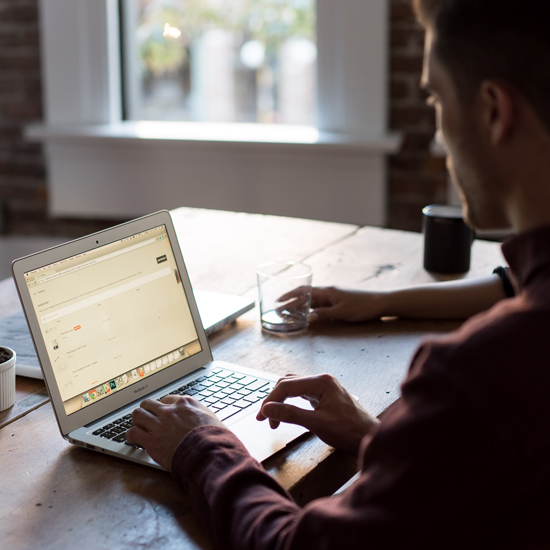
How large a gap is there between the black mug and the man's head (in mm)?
886

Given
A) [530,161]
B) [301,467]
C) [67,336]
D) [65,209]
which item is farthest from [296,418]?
[65,209]

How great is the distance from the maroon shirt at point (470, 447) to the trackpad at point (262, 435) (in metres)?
0.29

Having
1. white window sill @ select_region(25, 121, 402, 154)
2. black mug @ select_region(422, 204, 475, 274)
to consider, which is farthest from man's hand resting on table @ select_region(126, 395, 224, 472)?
white window sill @ select_region(25, 121, 402, 154)

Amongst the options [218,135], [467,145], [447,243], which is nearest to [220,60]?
[218,135]

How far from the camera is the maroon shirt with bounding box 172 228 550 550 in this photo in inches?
22.3

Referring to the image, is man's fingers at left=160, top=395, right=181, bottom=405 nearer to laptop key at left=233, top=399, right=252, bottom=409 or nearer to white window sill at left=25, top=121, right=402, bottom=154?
laptop key at left=233, top=399, right=252, bottom=409

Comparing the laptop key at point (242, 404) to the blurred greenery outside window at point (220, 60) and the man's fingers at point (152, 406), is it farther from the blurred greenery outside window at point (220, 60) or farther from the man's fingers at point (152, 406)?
the blurred greenery outside window at point (220, 60)

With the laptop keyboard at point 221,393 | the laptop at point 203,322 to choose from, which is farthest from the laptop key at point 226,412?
the laptop at point 203,322

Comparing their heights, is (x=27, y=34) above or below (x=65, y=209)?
above

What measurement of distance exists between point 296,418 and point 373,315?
0.46 meters

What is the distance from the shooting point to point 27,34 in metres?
2.96

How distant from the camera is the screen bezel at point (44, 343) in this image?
2.96 ft

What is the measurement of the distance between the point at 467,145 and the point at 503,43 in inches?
3.7

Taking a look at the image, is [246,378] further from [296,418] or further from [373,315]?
[373,315]
